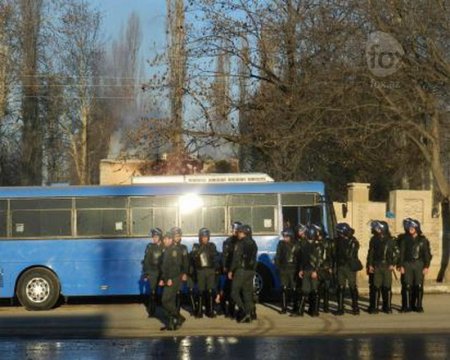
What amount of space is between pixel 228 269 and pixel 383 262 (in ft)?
10.0

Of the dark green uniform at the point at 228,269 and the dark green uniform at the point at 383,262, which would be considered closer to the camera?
the dark green uniform at the point at 228,269

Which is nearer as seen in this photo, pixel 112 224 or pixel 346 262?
pixel 346 262

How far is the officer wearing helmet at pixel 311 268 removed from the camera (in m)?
14.9

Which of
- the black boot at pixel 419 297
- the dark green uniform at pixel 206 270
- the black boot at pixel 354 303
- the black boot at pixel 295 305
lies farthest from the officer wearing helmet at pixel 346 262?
the dark green uniform at pixel 206 270

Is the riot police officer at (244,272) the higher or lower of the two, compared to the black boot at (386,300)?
higher

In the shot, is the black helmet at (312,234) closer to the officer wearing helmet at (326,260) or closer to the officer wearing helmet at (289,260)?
the officer wearing helmet at (326,260)

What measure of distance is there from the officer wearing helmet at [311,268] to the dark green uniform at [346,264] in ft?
1.46

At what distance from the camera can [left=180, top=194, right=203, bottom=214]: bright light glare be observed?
→ 58.6ft

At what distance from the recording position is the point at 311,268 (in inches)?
587

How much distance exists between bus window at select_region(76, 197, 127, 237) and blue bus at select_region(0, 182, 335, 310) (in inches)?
0.9

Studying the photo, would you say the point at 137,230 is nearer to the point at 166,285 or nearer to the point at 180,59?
the point at 166,285

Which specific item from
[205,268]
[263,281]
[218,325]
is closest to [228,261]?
[205,268]

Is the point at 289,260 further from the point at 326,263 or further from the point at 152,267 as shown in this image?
the point at 152,267

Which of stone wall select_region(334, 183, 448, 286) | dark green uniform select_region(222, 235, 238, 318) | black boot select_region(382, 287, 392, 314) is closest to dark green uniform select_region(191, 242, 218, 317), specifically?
dark green uniform select_region(222, 235, 238, 318)
